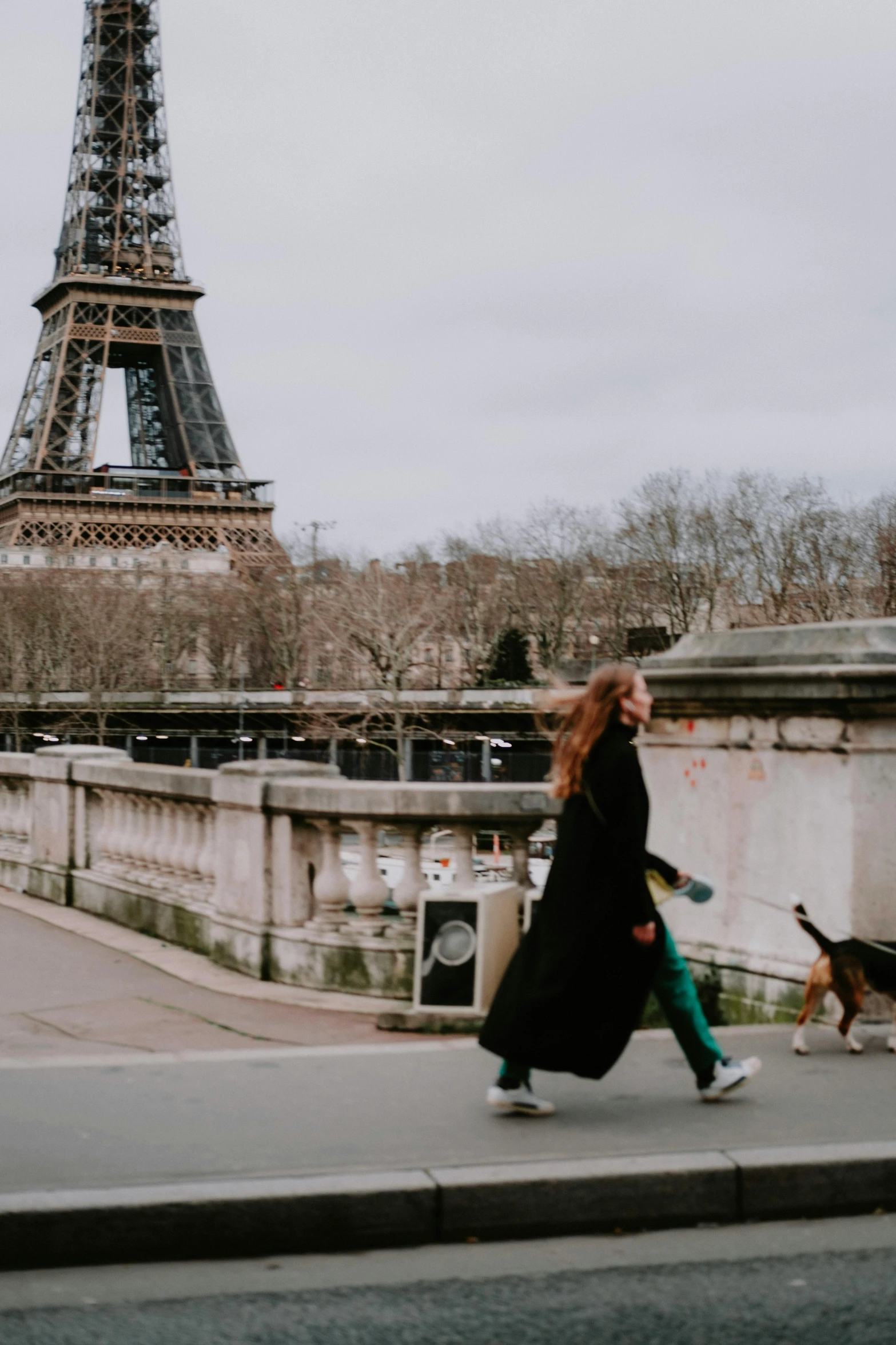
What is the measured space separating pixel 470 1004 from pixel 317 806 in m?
1.48

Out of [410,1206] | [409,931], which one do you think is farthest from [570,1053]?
[409,931]

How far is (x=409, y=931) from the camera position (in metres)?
8.15

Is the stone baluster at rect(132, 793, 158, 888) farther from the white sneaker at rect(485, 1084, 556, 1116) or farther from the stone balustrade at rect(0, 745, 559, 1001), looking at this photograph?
the white sneaker at rect(485, 1084, 556, 1116)

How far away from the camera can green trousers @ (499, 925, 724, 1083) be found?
5.72 meters

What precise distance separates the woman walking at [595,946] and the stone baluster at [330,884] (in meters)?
2.66

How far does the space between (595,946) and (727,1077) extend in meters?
0.78

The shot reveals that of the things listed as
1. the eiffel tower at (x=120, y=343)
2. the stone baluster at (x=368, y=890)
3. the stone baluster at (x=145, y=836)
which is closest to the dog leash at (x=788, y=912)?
the stone baluster at (x=368, y=890)

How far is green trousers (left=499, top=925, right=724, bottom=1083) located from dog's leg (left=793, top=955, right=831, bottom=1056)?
2.94ft

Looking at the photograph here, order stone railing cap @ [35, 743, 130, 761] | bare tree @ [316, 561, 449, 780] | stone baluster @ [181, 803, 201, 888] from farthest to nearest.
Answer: bare tree @ [316, 561, 449, 780]
stone railing cap @ [35, 743, 130, 761]
stone baluster @ [181, 803, 201, 888]

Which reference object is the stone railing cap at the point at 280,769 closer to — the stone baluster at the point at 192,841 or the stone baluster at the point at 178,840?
the stone baluster at the point at 192,841

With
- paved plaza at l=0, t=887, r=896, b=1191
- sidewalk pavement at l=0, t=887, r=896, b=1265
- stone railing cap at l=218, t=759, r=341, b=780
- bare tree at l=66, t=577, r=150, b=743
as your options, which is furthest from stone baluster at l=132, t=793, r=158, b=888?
bare tree at l=66, t=577, r=150, b=743

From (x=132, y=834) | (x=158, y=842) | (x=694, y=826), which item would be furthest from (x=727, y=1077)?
(x=132, y=834)

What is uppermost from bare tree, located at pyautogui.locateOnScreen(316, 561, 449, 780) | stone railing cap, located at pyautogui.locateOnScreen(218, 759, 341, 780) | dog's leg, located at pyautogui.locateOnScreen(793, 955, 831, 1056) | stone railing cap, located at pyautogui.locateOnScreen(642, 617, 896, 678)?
bare tree, located at pyautogui.locateOnScreen(316, 561, 449, 780)

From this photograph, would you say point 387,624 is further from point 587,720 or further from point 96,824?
point 587,720
